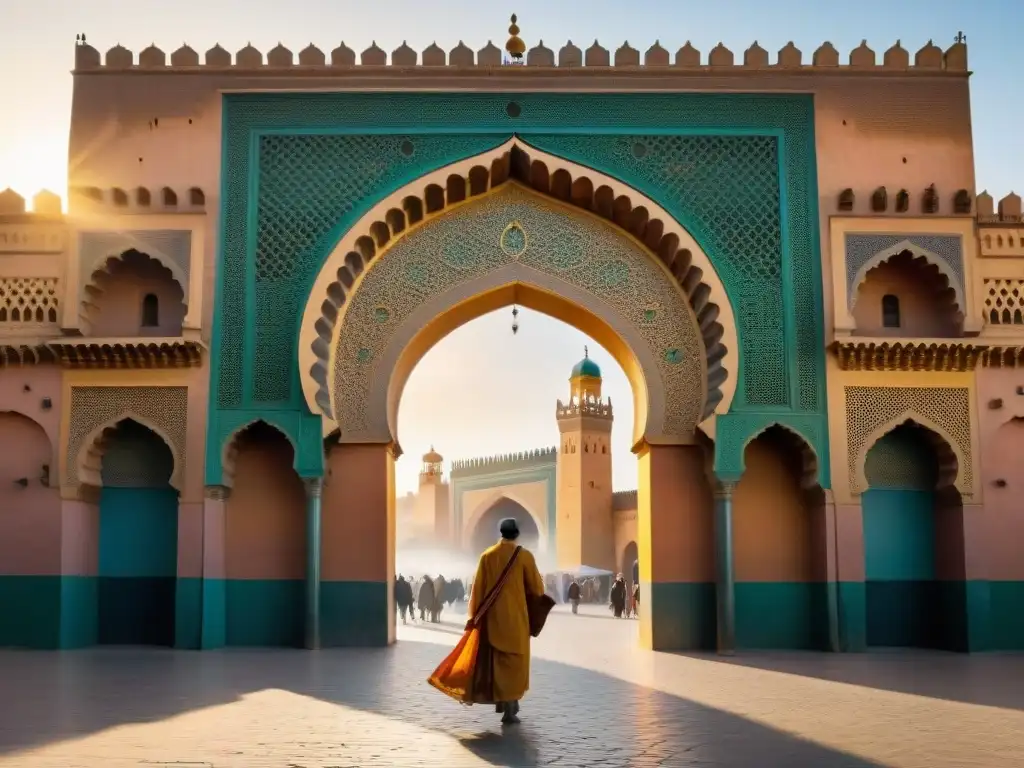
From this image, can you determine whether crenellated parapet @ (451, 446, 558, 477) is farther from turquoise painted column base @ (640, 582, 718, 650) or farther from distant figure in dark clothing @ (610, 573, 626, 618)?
turquoise painted column base @ (640, 582, 718, 650)

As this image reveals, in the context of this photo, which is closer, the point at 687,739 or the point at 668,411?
the point at 687,739

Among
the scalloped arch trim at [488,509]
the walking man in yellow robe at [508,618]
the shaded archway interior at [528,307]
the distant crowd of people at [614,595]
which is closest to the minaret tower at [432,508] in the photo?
the scalloped arch trim at [488,509]

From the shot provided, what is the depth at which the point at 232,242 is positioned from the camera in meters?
11.0

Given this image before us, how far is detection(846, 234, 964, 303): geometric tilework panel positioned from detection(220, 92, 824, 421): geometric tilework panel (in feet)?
1.05

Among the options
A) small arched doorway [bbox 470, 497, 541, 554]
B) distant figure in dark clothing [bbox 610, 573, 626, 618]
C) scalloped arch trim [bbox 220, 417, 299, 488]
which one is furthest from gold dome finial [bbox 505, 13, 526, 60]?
small arched doorway [bbox 470, 497, 541, 554]

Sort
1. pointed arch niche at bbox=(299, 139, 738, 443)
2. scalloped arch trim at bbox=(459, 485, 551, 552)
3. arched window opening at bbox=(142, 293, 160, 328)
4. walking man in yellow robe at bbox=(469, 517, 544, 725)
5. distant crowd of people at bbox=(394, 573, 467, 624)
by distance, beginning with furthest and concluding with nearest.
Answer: scalloped arch trim at bbox=(459, 485, 551, 552)
distant crowd of people at bbox=(394, 573, 467, 624)
arched window opening at bbox=(142, 293, 160, 328)
pointed arch niche at bbox=(299, 139, 738, 443)
walking man in yellow robe at bbox=(469, 517, 544, 725)

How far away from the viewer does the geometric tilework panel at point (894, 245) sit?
10.8m

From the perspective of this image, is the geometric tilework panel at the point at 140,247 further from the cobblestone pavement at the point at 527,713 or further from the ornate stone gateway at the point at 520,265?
the cobblestone pavement at the point at 527,713

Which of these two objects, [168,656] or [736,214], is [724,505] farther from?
[168,656]

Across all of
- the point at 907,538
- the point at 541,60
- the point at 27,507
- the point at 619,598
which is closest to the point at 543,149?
the point at 541,60

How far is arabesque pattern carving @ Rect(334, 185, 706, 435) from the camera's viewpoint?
1105 centimetres

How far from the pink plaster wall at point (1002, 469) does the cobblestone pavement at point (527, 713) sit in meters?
1.17

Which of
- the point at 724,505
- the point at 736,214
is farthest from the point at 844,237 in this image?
the point at 724,505

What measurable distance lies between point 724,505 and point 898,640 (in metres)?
2.10
